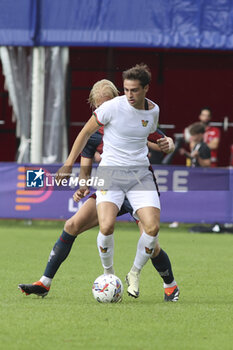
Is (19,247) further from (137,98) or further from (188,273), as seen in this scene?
(137,98)

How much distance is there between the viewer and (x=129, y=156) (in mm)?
7672

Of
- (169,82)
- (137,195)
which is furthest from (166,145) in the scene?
(169,82)

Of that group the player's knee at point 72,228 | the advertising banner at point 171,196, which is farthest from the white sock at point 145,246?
the advertising banner at point 171,196

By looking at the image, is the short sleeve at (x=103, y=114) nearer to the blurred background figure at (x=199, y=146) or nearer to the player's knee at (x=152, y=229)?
the player's knee at (x=152, y=229)

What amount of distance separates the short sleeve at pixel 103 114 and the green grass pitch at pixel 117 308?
1604 millimetres

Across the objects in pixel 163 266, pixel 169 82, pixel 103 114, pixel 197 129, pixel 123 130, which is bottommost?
pixel 169 82

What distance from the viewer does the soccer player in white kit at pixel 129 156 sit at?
24.7ft

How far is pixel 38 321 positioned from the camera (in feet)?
21.8

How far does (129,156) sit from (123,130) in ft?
0.80

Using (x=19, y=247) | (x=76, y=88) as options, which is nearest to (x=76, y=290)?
(x=19, y=247)

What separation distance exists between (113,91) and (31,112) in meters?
9.49

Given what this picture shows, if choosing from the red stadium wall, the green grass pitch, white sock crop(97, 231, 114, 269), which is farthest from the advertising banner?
white sock crop(97, 231, 114, 269)

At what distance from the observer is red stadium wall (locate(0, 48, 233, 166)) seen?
2005cm

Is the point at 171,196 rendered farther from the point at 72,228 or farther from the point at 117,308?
the point at 117,308
